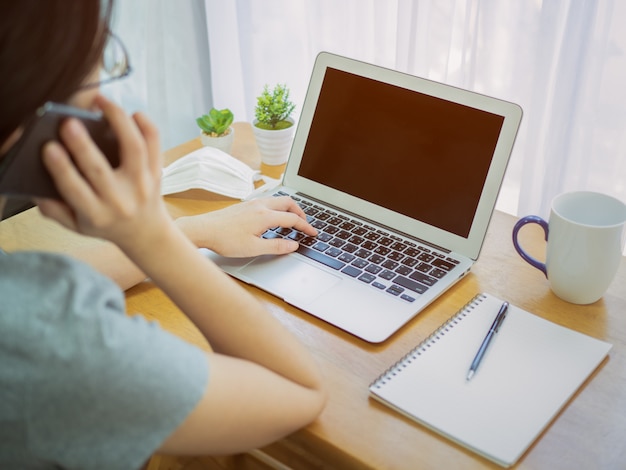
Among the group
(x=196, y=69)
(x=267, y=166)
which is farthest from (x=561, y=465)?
(x=196, y=69)

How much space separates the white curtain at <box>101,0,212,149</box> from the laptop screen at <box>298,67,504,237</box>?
1.32 metres

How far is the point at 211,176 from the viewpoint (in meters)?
1.28

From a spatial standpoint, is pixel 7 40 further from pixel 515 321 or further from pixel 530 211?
pixel 530 211

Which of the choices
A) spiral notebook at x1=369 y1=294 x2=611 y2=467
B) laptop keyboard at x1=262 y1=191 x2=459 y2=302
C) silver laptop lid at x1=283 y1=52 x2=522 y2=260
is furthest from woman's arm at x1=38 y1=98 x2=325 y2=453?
silver laptop lid at x1=283 y1=52 x2=522 y2=260

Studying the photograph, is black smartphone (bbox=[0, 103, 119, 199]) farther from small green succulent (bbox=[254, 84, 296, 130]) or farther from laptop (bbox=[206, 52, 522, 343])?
small green succulent (bbox=[254, 84, 296, 130])

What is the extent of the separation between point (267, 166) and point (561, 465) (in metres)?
0.83

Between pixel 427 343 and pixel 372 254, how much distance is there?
0.71 ft

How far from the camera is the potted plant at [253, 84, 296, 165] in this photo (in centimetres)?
135

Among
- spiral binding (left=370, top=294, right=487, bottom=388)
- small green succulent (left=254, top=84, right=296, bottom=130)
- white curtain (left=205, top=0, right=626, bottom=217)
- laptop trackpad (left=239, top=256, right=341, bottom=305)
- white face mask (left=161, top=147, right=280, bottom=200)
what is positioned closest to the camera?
spiral binding (left=370, top=294, right=487, bottom=388)

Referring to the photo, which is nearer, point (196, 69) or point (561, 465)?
point (561, 465)

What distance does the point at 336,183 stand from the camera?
3.92ft

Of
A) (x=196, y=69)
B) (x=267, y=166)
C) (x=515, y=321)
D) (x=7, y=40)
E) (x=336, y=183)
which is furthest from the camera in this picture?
(x=196, y=69)

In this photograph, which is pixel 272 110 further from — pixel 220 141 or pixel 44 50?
pixel 44 50

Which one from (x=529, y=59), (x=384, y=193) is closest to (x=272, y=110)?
(x=384, y=193)
